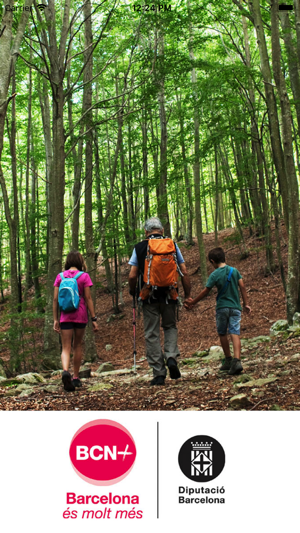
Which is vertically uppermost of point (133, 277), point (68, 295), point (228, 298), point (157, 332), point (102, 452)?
point (133, 277)

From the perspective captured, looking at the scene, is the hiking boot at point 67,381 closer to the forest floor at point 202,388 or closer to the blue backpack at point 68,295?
the forest floor at point 202,388

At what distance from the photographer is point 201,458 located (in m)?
1.90

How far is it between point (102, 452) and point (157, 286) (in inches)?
98.7

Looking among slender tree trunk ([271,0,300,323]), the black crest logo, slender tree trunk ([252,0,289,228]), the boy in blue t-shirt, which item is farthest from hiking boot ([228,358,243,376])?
slender tree trunk ([252,0,289,228])

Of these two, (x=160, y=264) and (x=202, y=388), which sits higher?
(x=160, y=264)

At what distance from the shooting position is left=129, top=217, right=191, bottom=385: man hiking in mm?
4227

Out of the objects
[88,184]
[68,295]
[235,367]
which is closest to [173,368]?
[235,367]

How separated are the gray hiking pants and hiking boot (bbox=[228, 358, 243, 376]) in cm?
73

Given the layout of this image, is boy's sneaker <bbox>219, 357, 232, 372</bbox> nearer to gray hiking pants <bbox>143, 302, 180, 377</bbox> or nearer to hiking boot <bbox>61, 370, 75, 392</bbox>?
gray hiking pants <bbox>143, 302, 180, 377</bbox>

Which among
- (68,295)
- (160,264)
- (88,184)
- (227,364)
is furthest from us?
(88,184)

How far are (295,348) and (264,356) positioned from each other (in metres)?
0.46

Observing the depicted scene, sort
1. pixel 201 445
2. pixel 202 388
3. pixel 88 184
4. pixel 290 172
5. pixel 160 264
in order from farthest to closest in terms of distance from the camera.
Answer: pixel 88 184
pixel 290 172
pixel 160 264
pixel 202 388
pixel 201 445

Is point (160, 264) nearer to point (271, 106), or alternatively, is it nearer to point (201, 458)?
point (201, 458)

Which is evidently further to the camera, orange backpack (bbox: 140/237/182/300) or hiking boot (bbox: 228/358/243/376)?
hiking boot (bbox: 228/358/243/376)
